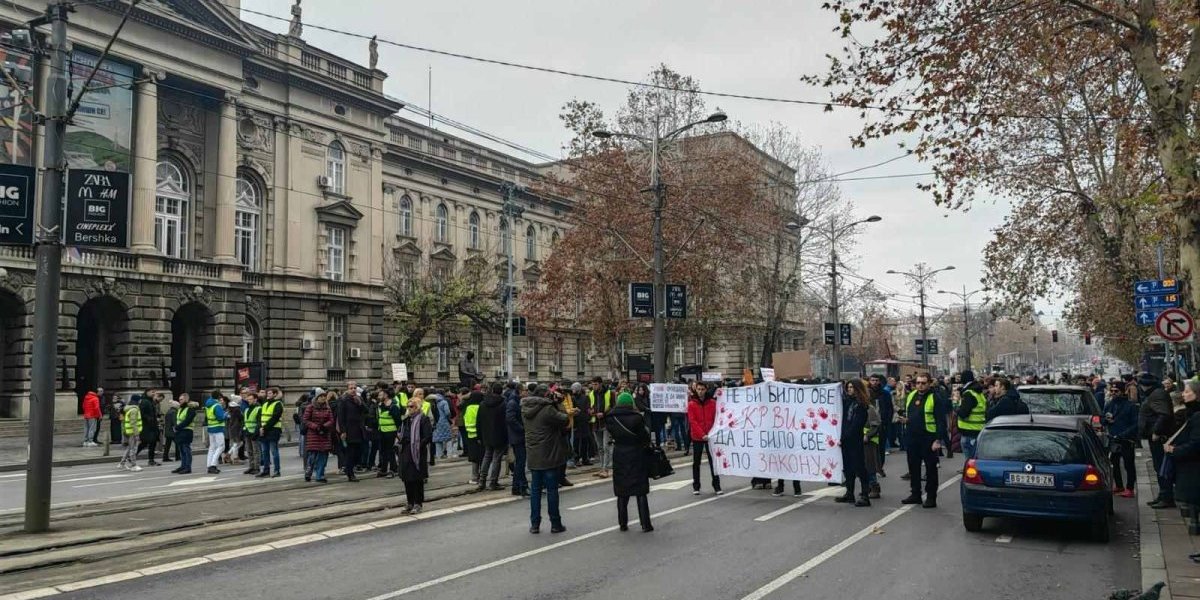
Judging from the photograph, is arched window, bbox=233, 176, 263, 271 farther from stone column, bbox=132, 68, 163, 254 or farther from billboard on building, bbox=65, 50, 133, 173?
billboard on building, bbox=65, 50, 133, 173

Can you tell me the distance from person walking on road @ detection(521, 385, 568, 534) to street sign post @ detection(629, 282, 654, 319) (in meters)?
14.1

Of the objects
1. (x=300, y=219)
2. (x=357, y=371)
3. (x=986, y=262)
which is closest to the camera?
(x=986, y=262)

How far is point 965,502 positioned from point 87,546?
34.4 feet

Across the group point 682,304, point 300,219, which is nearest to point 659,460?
point 682,304

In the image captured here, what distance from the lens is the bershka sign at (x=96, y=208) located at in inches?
466

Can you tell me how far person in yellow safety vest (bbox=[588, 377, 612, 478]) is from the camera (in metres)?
18.2

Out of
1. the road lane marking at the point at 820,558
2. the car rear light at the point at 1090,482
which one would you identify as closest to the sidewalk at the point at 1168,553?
the car rear light at the point at 1090,482

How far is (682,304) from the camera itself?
26297 millimetres

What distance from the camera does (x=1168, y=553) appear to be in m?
9.30

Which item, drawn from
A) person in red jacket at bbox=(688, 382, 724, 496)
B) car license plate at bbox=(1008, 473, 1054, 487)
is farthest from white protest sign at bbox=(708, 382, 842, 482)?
car license plate at bbox=(1008, 473, 1054, 487)

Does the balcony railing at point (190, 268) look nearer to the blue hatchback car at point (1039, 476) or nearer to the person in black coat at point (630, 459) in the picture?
the person in black coat at point (630, 459)

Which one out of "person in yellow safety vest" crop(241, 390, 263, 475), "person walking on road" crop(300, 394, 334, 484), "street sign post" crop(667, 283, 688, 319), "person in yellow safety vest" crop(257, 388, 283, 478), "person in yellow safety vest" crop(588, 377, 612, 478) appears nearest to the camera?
"person walking on road" crop(300, 394, 334, 484)

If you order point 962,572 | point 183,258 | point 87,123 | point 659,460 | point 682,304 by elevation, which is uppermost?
point 87,123

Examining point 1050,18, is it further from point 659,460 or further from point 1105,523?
point 659,460
